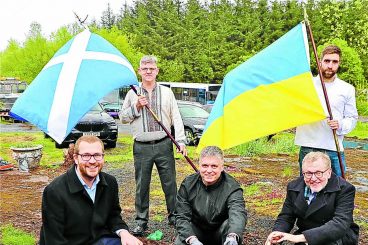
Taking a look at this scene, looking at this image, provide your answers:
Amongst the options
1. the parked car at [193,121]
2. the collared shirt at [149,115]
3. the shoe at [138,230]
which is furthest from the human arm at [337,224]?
the parked car at [193,121]

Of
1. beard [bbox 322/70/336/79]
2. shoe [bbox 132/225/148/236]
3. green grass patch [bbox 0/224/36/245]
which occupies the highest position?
beard [bbox 322/70/336/79]

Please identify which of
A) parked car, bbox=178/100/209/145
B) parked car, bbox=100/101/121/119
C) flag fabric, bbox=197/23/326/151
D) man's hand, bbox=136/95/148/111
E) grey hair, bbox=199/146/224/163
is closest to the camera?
grey hair, bbox=199/146/224/163

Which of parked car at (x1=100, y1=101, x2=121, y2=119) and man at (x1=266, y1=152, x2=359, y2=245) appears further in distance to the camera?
parked car at (x1=100, y1=101, x2=121, y2=119)

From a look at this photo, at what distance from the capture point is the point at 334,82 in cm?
463

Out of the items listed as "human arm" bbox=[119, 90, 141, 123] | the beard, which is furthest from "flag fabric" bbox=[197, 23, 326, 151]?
"human arm" bbox=[119, 90, 141, 123]

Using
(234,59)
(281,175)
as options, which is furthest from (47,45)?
(281,175)

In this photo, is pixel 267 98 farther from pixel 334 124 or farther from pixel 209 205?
pixel 209 205

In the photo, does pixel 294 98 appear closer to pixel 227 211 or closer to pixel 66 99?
pixel 227 211

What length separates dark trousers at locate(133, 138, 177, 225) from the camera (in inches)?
213

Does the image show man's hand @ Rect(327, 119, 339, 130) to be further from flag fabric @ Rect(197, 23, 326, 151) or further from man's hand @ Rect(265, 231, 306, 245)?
man's hand @ Rect(265, 231, 306, 245)

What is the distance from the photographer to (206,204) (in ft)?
13.3

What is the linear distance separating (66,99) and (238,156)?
9.01 m

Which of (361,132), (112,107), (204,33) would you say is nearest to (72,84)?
(361,132)

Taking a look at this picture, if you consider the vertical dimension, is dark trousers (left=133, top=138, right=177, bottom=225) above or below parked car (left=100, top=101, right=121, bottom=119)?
below
